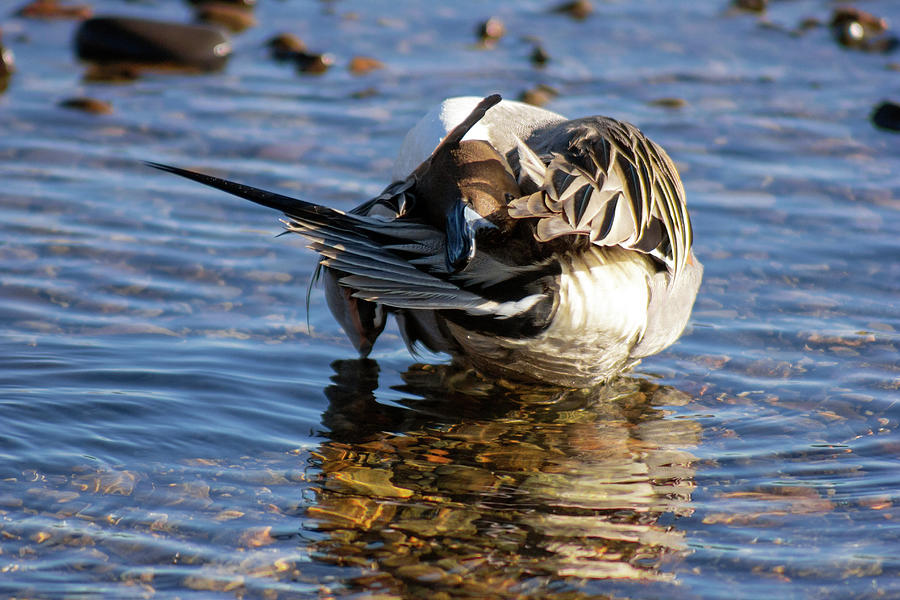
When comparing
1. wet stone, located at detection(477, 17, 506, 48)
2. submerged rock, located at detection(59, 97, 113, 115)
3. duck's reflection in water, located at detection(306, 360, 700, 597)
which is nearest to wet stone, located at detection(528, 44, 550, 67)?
wet stone, located at detection(477, 17, 506, 48)

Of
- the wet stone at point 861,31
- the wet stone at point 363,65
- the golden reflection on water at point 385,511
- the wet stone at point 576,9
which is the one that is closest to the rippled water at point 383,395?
the golden reflection on water at point 385,511

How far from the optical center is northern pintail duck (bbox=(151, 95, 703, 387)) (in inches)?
160

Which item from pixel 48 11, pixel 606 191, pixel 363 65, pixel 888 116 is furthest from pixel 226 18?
pixel 606 191

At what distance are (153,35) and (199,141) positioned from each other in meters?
2.23

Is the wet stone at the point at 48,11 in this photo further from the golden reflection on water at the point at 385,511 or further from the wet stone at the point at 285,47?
the golden reflection on water at the point at 385,511

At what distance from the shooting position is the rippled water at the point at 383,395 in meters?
3.96

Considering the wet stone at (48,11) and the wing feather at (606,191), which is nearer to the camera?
the wing feather at (606,191)

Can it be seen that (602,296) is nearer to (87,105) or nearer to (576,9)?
(87,105)

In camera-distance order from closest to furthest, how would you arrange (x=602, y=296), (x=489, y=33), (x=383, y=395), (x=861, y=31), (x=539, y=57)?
(x=602, y=296) → (x=383, y=395) → (x=539, y=57) → (x=861, y=31) → (x=489, y=33)

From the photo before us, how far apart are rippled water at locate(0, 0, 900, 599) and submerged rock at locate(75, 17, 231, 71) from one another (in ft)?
1.96

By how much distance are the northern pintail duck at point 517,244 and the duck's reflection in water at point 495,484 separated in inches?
11.4

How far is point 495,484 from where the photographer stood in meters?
4.60

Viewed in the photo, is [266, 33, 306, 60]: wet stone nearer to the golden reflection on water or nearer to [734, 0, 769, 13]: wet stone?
[734, 0, 769, 13]: wet stone

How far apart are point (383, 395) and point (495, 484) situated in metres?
0.98
